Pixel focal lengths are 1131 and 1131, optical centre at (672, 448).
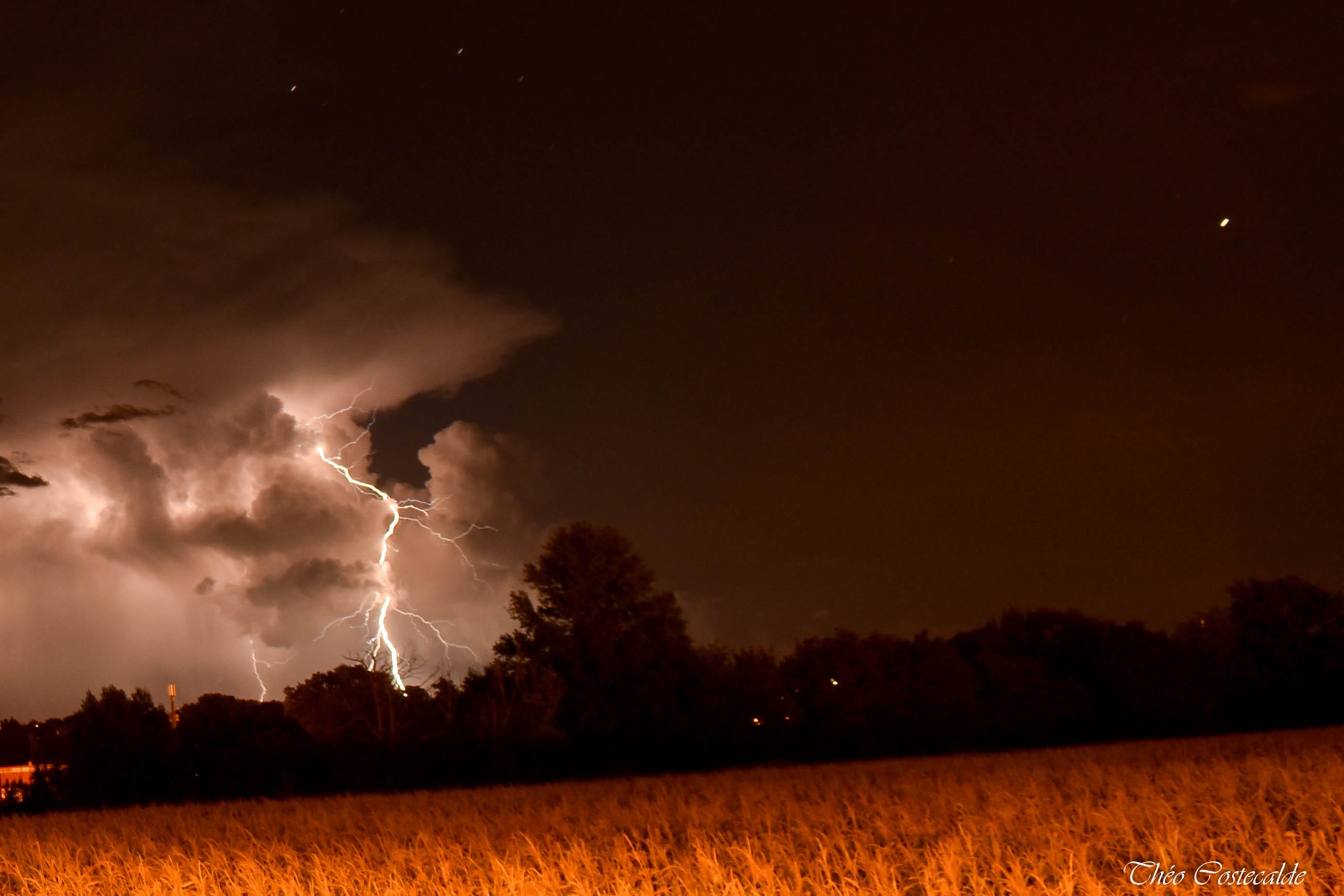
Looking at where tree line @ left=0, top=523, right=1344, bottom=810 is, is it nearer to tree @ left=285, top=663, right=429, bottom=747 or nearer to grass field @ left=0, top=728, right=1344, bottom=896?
tree @ left=285, top=663, right=429, bottom=747

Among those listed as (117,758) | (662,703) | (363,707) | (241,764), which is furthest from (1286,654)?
(117,758)

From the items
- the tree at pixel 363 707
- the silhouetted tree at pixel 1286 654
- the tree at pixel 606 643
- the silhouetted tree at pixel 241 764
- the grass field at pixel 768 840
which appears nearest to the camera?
the grass field at pixel 768 840

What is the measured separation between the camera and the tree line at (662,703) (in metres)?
30.9

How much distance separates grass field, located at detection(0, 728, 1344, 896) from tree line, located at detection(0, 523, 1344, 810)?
1000 centimetres

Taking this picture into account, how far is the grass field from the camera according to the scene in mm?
8383

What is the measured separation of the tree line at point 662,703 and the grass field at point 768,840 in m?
10.00

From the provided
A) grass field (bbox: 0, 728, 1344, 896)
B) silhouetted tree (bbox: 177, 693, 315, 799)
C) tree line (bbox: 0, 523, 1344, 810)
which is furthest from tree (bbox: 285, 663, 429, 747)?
grass field (bbox: 0, 728, 1344, 896)

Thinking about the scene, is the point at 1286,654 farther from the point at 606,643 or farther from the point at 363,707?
the point at 363,707

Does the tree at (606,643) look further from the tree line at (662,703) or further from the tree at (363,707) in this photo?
the tree at (363,707)

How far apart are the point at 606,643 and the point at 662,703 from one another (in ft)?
13.0

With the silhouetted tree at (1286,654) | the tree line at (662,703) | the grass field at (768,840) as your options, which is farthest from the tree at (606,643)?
the silhouetted tree at (1286,654)

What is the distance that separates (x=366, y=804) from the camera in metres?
21.7

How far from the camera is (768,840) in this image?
10.7 metres

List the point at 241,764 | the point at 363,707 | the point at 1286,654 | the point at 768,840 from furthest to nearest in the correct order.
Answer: the point at 1286,654, the point at 363,707, the point at 241,764, the point at 768,840
